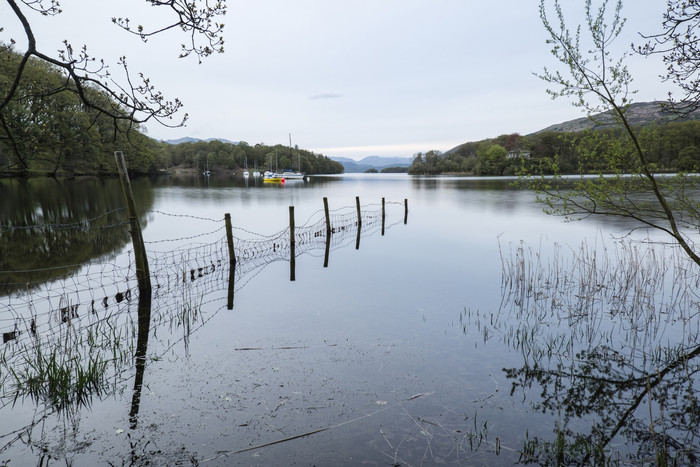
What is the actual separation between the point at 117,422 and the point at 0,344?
512cm

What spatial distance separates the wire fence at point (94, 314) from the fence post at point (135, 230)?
409mm

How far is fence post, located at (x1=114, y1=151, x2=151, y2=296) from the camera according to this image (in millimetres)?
11461

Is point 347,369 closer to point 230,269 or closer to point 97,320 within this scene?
point 97,320

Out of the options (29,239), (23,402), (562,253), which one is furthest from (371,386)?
(29,239)

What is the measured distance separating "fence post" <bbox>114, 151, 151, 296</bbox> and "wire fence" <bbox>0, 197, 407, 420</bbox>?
0.41 m

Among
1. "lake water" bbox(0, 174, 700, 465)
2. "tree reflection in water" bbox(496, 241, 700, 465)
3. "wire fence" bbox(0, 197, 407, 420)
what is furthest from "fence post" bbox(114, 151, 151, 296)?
"tree reflection in water" bbox(496, 241, 700, 465)

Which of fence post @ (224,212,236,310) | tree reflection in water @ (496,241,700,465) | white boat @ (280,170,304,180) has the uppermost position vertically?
white boat @ (280,170,304,180)

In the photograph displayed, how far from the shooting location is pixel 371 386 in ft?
24.4

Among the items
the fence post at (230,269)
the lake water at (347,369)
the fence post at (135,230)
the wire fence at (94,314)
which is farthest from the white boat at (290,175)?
the fence post at (135,230)

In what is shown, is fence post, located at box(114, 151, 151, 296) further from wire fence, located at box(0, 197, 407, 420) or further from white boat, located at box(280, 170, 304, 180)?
white boat, located at box(280, 170, 304, 180)

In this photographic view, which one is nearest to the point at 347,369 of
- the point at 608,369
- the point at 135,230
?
the point at 608,369

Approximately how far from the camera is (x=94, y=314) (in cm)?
1112

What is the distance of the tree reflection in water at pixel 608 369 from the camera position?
5734 mm

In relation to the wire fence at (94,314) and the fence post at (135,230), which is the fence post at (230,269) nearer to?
the wire fence at (94,314)
